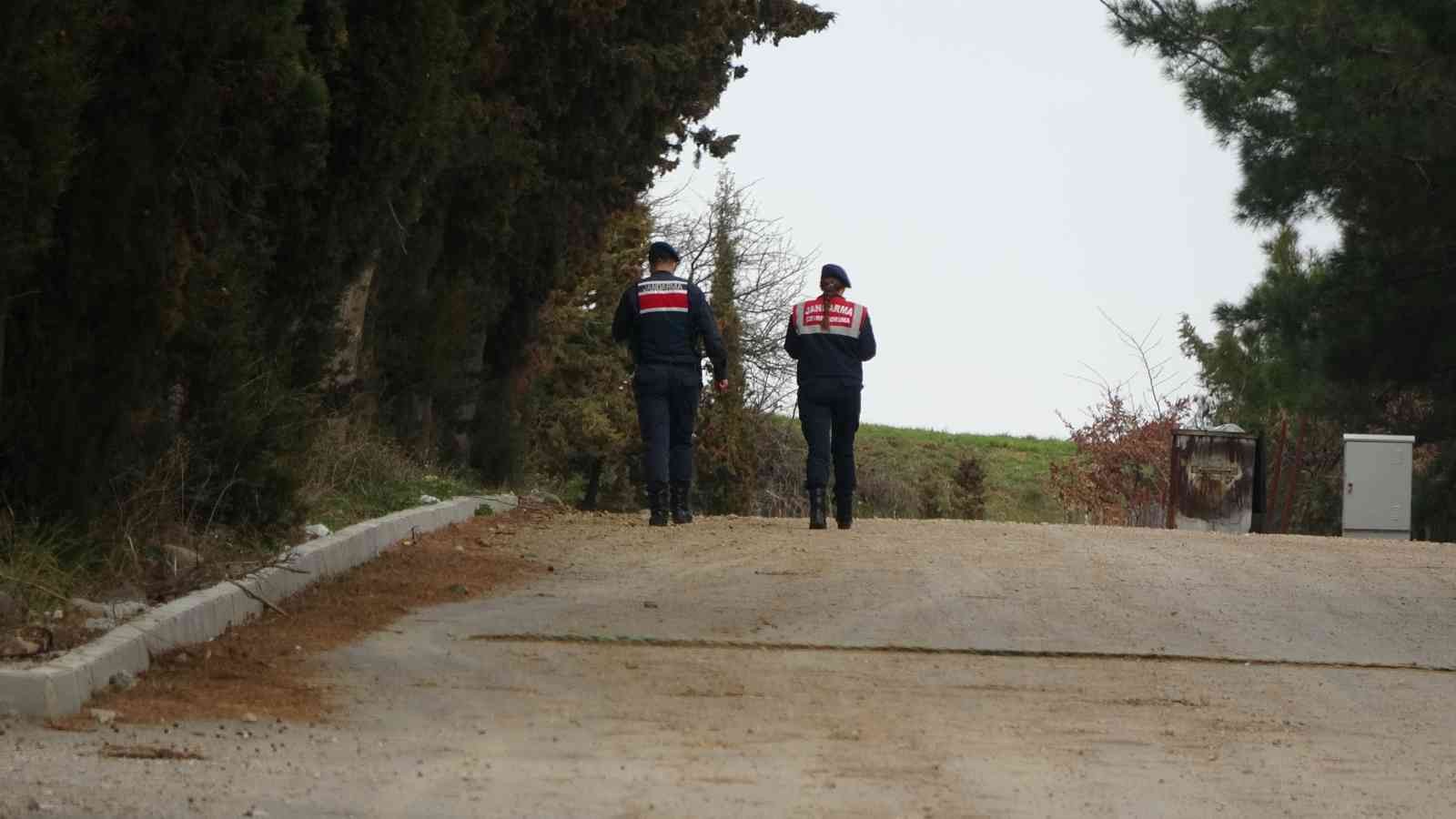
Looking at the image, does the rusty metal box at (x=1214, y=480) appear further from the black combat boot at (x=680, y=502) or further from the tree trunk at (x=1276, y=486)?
the black combat boot at (x=680, y=502)

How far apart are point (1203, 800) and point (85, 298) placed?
555cm

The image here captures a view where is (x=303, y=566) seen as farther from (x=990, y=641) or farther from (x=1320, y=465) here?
(x=1320, y=465)

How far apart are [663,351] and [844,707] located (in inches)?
365

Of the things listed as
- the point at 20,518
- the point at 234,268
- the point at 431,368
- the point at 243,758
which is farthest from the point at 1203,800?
the point at 431,368

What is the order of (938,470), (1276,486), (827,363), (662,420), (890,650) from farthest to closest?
(938,470) → (1276,486) → (827,363) → (662,420) → (890,650)

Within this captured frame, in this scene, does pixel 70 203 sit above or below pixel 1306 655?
above

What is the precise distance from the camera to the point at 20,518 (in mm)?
9930

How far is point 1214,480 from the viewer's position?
26.6 meters

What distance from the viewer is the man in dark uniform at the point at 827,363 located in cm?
1800

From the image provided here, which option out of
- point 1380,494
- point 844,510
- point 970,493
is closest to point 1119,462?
point 970,493

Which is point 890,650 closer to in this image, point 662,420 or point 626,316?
point 662,420

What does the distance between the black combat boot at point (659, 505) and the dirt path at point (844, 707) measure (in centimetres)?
309

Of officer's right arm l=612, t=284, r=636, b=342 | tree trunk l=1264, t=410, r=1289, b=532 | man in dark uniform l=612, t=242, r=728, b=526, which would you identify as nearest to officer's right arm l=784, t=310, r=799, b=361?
man in dark uniform l=612, t=242, r=728, b=526

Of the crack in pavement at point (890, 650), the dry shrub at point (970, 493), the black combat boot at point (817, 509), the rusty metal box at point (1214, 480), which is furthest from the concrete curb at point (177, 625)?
the dry shrub at point (970, 493)
